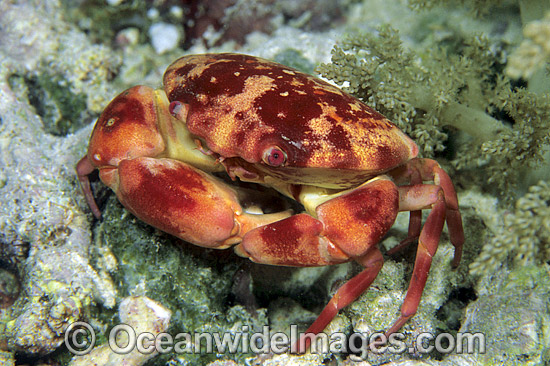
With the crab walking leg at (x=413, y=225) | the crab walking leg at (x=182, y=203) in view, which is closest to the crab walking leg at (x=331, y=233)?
the crab walking leg at (x=182, y=203)

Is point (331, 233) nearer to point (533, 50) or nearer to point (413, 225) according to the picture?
point (413, 225)

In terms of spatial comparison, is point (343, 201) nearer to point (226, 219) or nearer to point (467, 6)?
point (226, 219)

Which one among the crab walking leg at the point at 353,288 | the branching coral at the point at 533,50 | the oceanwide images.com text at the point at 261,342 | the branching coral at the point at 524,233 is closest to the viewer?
the branching coral at the point at 533,50

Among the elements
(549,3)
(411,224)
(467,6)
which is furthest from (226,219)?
(467,6)

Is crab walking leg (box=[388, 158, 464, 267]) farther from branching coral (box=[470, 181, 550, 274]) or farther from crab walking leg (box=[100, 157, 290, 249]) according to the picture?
crab walking leg (box=[100, 157, 290, 249])

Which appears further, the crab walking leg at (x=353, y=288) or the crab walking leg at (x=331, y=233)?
the crab walking leg at (x=353, y=288)

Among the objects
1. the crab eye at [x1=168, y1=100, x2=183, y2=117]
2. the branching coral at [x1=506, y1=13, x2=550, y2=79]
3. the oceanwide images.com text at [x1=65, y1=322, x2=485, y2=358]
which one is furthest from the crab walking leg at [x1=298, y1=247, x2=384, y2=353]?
the crab eye at [x1=168, y1=100, x2=183, y2=117]

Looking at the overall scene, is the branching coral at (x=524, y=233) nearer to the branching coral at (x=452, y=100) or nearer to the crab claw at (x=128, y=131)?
the branching coral at (x=452, y=100)
